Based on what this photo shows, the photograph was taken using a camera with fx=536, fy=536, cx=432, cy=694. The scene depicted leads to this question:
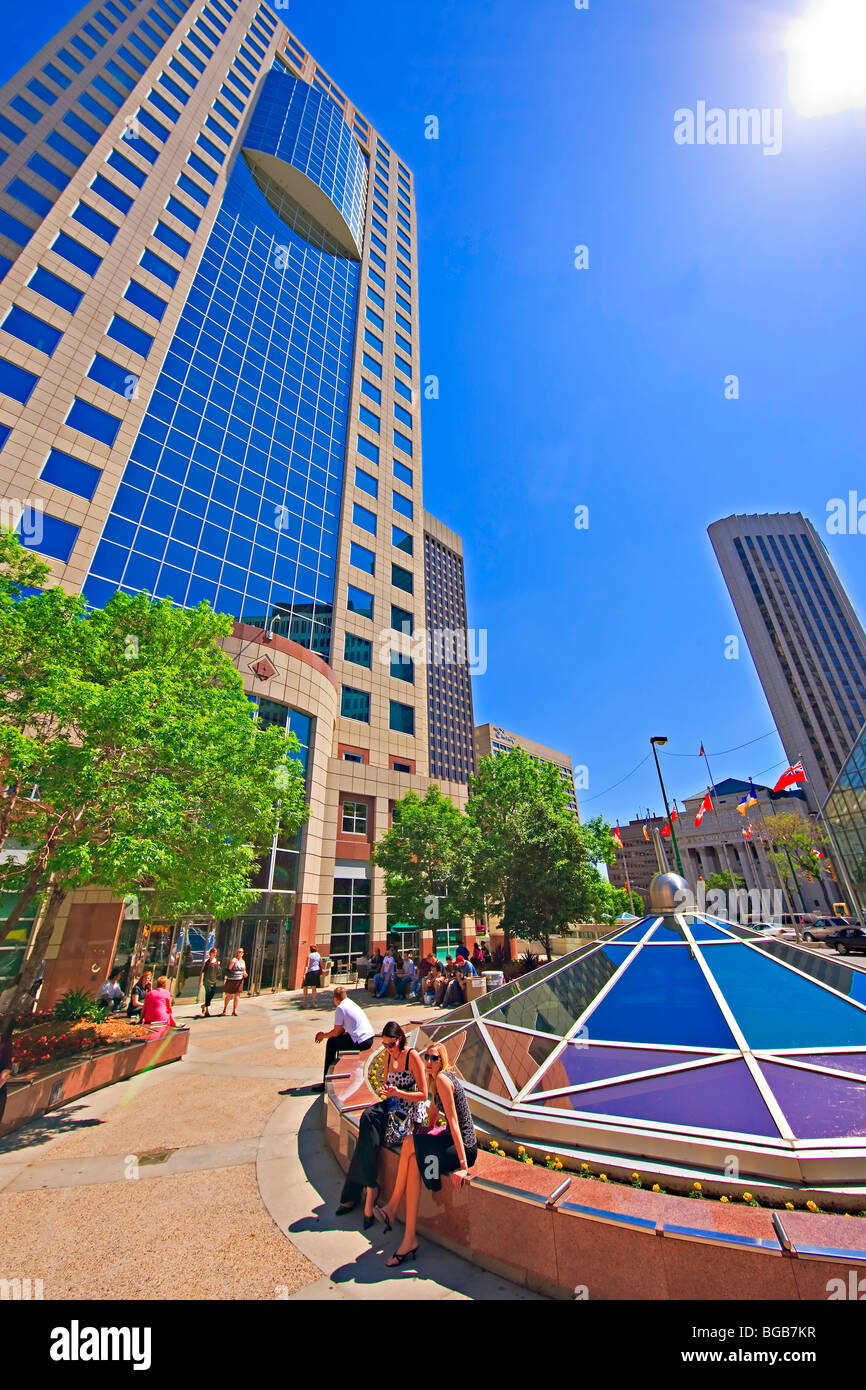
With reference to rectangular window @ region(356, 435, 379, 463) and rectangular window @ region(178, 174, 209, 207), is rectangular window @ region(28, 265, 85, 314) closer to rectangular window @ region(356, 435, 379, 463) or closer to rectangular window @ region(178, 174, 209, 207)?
rectangular window @ region(178, 174, 209, 207)

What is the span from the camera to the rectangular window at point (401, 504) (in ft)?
129

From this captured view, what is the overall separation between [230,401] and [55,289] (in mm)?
8297

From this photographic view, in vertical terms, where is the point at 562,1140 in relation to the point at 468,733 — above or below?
below

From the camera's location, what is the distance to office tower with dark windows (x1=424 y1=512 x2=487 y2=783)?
115688 mm

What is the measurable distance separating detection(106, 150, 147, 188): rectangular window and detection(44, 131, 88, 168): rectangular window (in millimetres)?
1361

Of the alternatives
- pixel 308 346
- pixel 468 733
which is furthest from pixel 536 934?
pixel 468 733

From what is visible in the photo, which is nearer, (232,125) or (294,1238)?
(294,1238)

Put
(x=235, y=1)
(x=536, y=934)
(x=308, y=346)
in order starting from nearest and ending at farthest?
(x=536, y=934)
(x=308, y=346)
(x=235, y=1)

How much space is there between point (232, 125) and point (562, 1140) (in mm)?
56535

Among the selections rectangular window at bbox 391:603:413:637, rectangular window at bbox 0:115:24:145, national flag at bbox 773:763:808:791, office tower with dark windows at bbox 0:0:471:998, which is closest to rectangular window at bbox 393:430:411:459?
office tower with dark windows at bbox 0:0:471:998

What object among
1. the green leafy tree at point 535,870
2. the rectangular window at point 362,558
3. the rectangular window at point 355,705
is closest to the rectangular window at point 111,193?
the rectangular window at point 362,558

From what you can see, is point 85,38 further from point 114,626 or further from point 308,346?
point 114,626

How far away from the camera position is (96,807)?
9766 mm

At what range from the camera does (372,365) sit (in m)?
41.5
